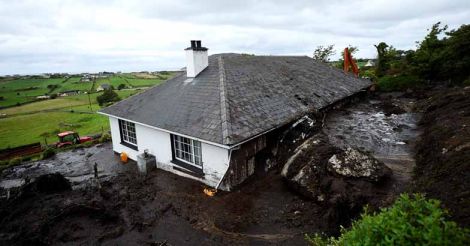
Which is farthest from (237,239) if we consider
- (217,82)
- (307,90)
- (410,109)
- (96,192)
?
(410,109)

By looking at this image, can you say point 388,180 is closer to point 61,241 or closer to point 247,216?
point 247,216

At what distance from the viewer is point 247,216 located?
8438 mm

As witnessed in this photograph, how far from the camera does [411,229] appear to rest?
300cm

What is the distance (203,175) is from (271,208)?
329 cm

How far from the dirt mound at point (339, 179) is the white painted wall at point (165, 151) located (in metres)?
2.53

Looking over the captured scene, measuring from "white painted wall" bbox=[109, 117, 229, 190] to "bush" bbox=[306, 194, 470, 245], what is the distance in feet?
21.1

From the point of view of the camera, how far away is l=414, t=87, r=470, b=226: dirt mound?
486cm

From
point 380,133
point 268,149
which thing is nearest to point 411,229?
point 268,149

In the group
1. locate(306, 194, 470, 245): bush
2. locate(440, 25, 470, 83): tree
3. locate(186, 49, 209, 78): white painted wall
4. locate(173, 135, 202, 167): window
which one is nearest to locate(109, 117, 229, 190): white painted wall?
locate(173, 135, 202, 167): window

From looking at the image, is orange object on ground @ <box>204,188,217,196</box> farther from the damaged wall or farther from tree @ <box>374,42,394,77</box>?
tree @ <box>374,42,394,77</box>

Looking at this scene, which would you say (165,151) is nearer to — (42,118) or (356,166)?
(356,166)

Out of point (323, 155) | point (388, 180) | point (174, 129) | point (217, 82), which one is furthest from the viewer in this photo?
point (217, 82)

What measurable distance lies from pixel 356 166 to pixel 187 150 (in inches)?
269

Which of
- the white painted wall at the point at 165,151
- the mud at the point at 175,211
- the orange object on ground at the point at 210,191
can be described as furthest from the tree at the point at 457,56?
the orange object on ground at the point at 210,191
